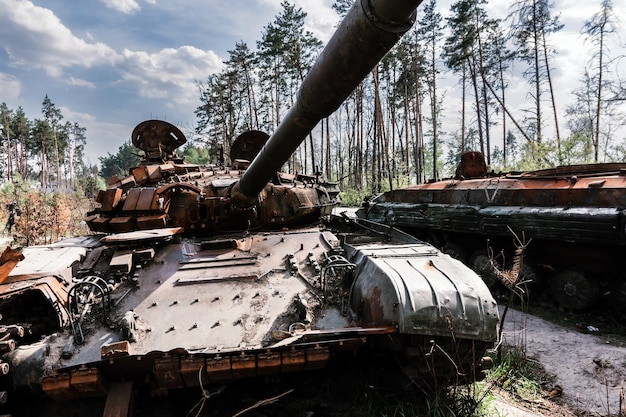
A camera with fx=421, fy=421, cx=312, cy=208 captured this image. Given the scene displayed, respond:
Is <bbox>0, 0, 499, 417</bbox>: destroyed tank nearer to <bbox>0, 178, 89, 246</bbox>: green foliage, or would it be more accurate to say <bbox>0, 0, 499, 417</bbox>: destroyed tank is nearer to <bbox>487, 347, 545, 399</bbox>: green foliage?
<bbox>487, 347, 545, 399</bbox>: green foliage

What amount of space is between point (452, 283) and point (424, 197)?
7.65 meters

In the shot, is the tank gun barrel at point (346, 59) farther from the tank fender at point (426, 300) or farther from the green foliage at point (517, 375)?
the green foliage at point (517, 375)

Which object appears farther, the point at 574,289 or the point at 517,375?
the point at 574,289

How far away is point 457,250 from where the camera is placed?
10.3 m

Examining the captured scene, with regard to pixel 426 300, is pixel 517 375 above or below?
below

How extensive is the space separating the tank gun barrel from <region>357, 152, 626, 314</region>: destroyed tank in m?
3.44

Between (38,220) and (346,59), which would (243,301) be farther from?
(38,220)

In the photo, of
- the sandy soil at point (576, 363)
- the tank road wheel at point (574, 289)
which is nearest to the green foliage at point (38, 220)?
the sandy soil at point (576, 363)

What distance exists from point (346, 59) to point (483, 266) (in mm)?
8046

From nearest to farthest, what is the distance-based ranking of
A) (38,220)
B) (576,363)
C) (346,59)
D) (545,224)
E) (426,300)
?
(346,59) < (426,300) < (576,363) < (545,224) < (38,220)

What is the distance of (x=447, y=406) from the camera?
13.3 feet

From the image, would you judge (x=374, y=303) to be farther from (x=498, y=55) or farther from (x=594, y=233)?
(x=498, y=55)

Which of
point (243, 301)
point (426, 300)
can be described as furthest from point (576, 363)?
point (243, 301)

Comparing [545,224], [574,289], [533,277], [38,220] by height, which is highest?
[38,220]
